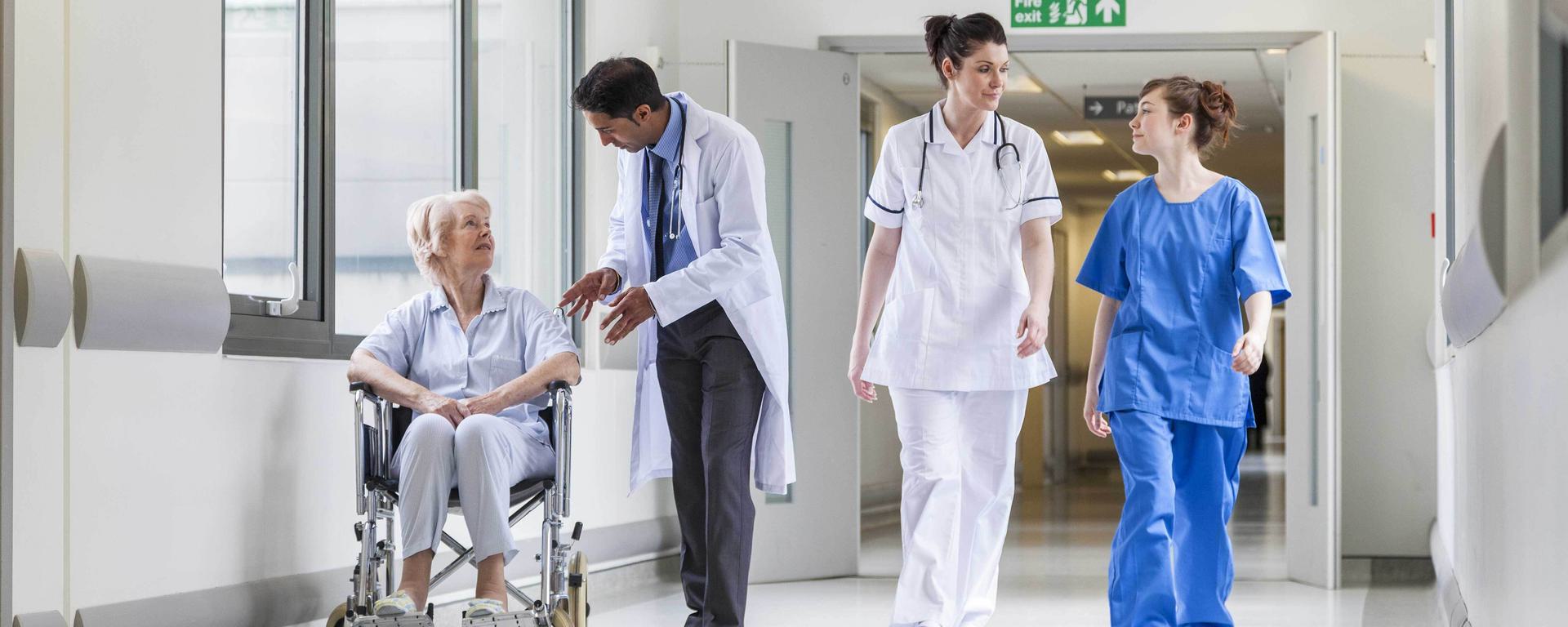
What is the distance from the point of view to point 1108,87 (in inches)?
356

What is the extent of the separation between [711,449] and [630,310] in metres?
0.36

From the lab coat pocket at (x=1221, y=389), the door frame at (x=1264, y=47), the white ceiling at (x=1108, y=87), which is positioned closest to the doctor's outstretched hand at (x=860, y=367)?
the lab coat pocket at (x=1221, y=389)

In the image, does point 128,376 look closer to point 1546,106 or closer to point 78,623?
point 78,623

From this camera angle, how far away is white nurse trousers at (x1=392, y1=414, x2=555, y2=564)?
10.6ft

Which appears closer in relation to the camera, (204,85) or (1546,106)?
(1546,106)

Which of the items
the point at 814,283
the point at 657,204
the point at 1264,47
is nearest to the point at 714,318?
the point at 657,204

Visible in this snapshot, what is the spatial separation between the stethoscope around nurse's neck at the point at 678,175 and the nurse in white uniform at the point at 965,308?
0.45 metres

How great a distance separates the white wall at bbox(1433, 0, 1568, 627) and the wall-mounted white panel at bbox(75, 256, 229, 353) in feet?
7.47

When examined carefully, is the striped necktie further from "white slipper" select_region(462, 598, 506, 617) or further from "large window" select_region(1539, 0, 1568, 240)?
"large window" select_region(1539, 0, 1568, 240)

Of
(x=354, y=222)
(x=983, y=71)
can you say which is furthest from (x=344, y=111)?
(x=983, y=71)

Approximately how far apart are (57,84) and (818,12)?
359cm

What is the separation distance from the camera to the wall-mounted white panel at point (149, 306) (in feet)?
9.34

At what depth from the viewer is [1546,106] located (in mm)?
1229

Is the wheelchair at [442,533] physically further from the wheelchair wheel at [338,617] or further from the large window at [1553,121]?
the large window at [1553,121]
